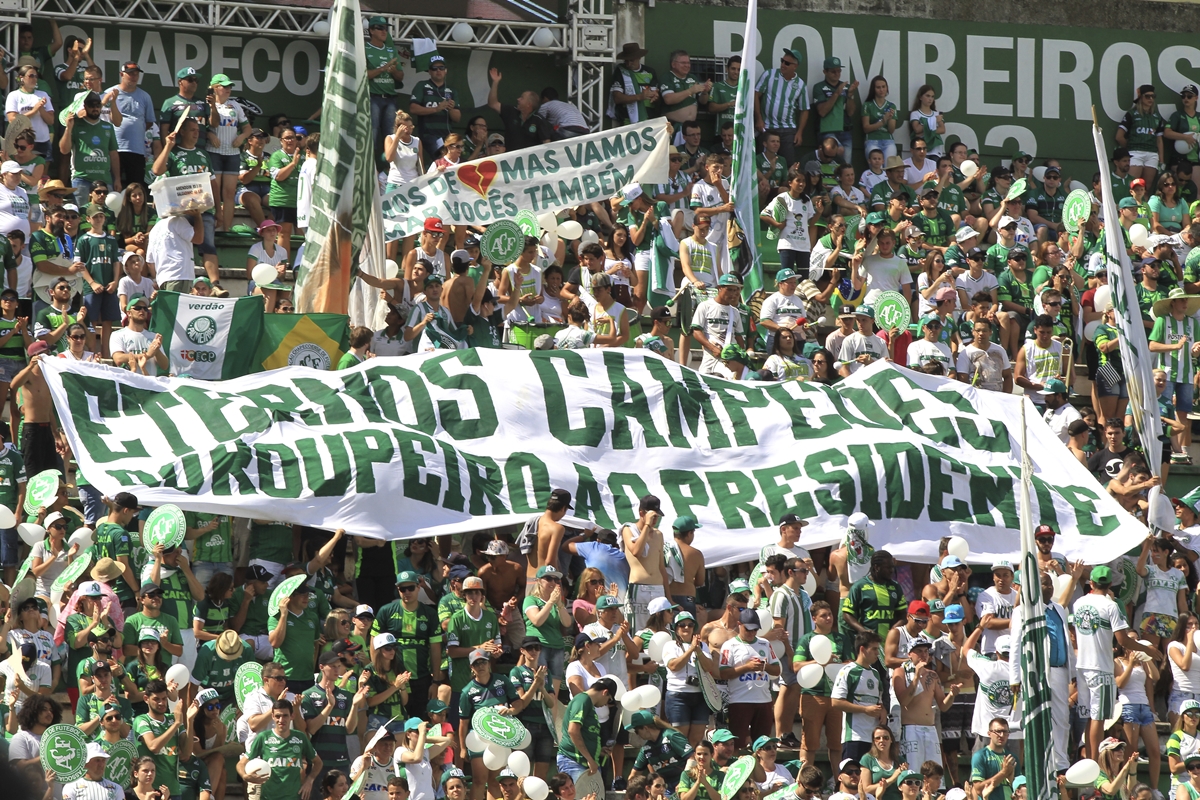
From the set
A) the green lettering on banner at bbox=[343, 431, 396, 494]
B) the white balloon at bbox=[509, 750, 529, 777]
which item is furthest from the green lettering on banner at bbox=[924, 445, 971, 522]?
the white balloon at bbox=[509, 750, 529, 777]

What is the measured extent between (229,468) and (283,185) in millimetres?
5232

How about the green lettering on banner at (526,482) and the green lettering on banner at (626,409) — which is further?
the green lettering on banner at (626,409)

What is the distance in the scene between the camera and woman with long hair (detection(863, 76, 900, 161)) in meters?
22.8

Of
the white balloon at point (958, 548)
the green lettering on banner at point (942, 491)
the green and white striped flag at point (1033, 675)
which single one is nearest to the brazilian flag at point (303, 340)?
the green lettering on banner at point (942, 491)

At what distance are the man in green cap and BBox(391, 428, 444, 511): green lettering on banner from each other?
19.6ft

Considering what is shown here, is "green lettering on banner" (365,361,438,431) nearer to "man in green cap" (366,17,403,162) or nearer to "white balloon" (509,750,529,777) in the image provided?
"white balloon" (509,750,529,777)

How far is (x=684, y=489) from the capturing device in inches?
614

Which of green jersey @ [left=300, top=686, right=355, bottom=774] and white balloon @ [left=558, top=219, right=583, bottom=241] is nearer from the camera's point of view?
green jersey @ [left=300, top=686, right=355, bottom=774]

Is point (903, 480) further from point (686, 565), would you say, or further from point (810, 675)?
point (810, 675)

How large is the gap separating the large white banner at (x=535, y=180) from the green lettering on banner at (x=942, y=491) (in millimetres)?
4718

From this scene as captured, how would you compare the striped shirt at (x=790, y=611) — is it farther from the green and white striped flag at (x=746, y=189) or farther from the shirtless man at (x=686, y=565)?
the green and white striped flag at (x=746, y=189)

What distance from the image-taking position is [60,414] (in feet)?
47.1

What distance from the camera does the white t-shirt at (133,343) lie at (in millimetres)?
15305

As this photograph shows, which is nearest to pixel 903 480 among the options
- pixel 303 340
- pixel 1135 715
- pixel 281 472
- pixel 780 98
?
pixel 1135 715
